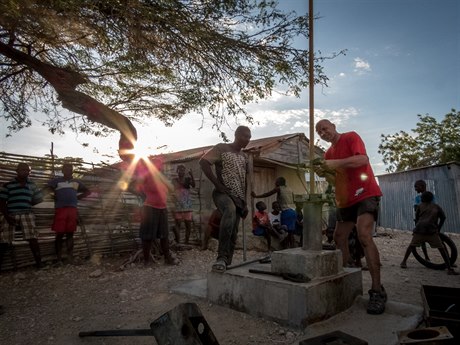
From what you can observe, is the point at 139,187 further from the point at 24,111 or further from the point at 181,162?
the point at 181,162

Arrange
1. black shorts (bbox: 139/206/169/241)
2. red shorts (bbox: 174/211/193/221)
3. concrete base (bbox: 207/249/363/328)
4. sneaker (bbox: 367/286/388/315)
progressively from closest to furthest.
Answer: concrete base (bbox: 207/249/363/328) < sneaker (bbox: 367/286/388/315) < black shorts (bbox: 139/206/169/241) < red shorts (bbox: 174/211/193/221)

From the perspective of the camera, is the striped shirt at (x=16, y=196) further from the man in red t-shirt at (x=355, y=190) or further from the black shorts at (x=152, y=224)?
the man in red t-shirt at (x=355, y=190)

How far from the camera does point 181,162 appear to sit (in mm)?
12328

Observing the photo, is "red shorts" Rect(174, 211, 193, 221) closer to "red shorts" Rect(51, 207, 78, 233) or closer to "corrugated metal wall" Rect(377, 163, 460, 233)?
"red shorts" Rect(51, 207, 78, 233)

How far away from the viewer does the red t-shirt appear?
3057mm

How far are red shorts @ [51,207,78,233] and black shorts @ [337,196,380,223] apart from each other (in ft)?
15.2

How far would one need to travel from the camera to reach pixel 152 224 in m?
5.42

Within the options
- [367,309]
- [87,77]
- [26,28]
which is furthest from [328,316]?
[87,77]

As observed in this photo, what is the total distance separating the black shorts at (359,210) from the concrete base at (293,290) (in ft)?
1.50

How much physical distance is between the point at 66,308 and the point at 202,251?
13.5ft

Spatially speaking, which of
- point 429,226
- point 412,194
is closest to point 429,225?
point 429,226

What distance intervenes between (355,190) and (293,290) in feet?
3.83

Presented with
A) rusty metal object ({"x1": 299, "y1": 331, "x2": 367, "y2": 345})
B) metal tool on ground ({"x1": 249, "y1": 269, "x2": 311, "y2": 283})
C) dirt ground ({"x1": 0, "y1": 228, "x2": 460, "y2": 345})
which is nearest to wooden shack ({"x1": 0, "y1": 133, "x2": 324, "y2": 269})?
dirt ground ({"x1": 0, "y1": 228, "x2": 460, "y2": 345})

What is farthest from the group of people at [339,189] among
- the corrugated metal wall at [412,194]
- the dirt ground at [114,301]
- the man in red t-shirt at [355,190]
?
the corrugated metal wall at [412,194]
